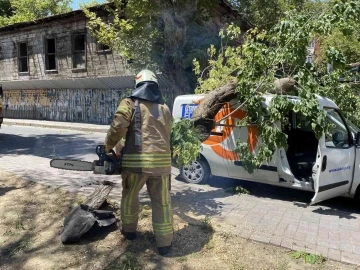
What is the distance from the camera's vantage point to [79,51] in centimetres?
1870

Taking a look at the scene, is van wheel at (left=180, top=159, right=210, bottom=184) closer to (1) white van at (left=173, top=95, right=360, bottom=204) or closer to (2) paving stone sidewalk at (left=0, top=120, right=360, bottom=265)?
(1) white van at (left=173, top=95, right=360, bottom=204)

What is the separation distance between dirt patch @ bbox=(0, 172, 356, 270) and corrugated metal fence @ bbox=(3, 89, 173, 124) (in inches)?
526

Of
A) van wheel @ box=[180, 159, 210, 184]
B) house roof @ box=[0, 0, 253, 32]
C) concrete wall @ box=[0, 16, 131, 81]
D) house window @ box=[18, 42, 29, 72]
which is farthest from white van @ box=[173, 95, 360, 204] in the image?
house window @ box=[18, 42, 29, 72]

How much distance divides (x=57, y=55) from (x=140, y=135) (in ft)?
59.1

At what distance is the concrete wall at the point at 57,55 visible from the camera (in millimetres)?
17594

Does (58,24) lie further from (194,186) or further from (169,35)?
(194,186)

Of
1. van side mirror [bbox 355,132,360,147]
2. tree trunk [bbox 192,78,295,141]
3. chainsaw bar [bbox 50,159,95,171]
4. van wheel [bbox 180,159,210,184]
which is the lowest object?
van wheel [bbox 180,159,210,184]

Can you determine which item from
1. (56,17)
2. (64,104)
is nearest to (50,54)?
(56,17)

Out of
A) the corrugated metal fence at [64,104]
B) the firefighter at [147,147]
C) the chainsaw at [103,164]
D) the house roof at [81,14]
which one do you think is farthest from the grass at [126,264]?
the corrugated metal fence at [64,104]

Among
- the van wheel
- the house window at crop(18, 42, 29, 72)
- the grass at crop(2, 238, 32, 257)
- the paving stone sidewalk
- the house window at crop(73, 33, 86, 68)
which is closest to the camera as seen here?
the grass at crop(2, 238, 32, 257)

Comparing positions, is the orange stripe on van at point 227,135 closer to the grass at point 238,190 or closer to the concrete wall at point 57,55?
the grass at point 238,190

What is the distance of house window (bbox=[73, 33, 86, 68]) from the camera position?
1867 cm

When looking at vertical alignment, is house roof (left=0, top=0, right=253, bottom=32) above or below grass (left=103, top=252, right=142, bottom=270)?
above

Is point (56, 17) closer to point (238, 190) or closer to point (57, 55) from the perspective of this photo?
point (57, 55)
